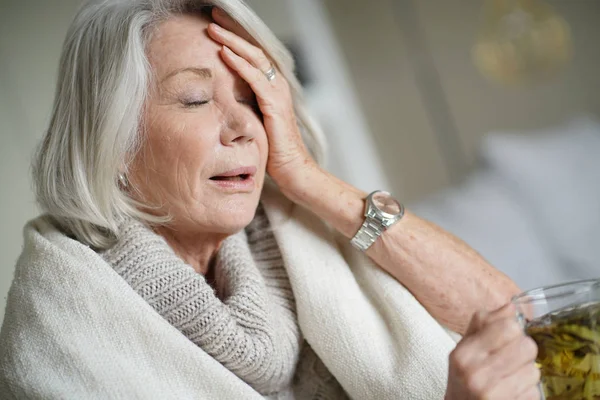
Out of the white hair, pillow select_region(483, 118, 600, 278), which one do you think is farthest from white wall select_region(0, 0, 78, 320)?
pillow select_region(483, 118, 600, 278)

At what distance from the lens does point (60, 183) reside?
43.9 inches

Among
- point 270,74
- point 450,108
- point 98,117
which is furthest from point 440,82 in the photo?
point 98,117

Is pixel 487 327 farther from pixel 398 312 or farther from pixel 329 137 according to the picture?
pixel 329 137

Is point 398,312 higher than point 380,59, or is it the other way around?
point 380,59

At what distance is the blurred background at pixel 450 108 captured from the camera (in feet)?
7.36

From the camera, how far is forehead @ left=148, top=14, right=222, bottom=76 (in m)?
1.11

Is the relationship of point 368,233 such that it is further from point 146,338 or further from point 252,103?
point 146,338

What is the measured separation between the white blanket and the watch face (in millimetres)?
122

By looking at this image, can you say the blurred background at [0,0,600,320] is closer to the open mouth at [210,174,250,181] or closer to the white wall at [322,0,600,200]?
the white wall at [322,0,600,200]

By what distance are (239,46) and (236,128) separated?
0.17m

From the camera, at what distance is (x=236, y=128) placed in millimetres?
1118

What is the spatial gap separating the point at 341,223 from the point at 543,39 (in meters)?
2.19

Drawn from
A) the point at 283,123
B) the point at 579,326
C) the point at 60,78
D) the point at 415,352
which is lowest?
the point at 415,352

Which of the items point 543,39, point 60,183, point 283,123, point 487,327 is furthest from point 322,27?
point 487,327
